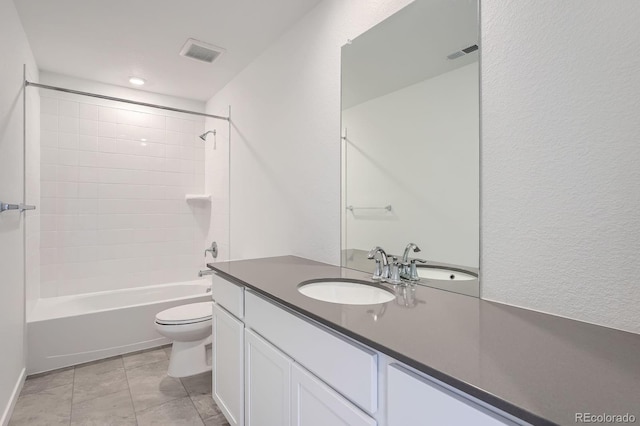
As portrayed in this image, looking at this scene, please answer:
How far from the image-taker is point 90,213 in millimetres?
3107

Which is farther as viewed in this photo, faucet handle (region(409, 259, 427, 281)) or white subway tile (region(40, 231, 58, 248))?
white subway tile (region(40, 231, 58, 248))

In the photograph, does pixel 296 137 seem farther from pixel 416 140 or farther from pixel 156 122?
pixel 156 122

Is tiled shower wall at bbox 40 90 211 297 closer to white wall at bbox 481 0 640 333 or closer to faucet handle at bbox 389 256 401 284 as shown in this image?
faucet handle at bbox 389 256 401 284

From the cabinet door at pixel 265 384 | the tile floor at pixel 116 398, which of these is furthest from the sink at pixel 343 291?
the tile floor at pixel 116 398

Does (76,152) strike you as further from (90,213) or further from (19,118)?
(19,118)

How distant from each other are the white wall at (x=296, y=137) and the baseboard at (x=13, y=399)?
1.66m

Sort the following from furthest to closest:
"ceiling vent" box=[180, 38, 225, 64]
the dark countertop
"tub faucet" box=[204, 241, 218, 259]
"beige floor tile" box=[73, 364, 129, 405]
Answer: "tub faucet" box=[204, 241, 218, 259], "ceiling vent" box=[180, 38, 225, 64], "beige floor tile" box=[73, 364, 129, 405], the dark countertop

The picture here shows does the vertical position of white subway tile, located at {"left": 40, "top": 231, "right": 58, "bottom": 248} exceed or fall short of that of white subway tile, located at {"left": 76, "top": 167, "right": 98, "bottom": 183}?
it falls short

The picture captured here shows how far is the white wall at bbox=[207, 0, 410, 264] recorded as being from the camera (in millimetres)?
1819

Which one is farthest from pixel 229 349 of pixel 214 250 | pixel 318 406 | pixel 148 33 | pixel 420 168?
pixel 148 33

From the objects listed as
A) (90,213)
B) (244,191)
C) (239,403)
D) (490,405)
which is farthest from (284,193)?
(90,213)

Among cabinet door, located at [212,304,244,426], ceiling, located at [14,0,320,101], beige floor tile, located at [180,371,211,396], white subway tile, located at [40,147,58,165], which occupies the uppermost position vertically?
Answer: ceiling, located at [14,0,320,101]

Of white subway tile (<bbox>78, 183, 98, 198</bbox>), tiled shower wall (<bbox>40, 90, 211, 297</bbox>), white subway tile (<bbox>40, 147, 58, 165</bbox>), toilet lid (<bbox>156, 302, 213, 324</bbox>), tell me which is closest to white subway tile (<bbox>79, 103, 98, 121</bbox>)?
tiled shower wall (<bbox>40, 90, 211, 297</bbox>)

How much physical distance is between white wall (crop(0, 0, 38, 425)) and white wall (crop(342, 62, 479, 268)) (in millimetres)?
1872
